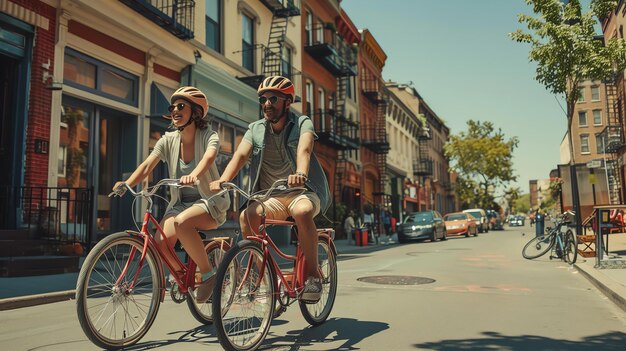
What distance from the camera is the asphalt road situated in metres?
4.39

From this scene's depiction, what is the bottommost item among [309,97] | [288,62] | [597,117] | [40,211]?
[40,211]

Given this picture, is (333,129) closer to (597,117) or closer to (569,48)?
(569,48)

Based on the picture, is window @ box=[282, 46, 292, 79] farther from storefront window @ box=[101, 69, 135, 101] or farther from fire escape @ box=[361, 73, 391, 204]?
fire escape @ box=[361, 73, 391, 204]

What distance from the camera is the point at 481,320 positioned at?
553 cm

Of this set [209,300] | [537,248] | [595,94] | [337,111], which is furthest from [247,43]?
[595,94]

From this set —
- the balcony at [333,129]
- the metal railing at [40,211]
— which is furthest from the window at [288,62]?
the metal railing at [40,211]

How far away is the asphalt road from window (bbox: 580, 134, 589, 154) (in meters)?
54.0

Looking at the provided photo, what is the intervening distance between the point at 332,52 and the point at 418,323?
22407 millimetres

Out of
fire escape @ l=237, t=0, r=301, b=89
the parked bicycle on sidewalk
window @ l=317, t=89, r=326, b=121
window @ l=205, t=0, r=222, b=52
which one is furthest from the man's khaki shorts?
window @ l=317, t=89, r=326, b=121

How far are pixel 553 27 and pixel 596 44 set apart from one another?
1.39 m

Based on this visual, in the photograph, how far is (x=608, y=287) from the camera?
7.26 metres

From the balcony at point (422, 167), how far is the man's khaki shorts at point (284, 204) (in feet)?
156

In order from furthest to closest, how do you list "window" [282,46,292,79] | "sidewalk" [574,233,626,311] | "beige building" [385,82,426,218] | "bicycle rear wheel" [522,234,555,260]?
"beige building" [385,82,426,218] < "window" [282,46,292,79] < "bicycle rear wheel" [522,234,555,260] < "sidewalk" [574,233,626,311]

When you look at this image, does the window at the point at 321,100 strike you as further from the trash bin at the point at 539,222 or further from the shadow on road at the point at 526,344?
the shadow on road at the point at 526,344
